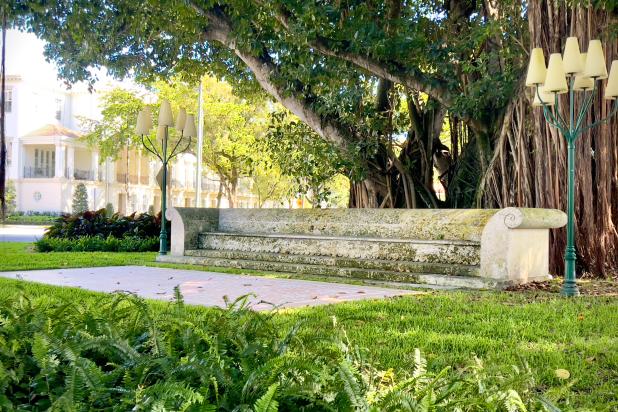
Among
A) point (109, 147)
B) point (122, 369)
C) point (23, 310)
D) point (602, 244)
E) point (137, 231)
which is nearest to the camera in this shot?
point (122, 369)

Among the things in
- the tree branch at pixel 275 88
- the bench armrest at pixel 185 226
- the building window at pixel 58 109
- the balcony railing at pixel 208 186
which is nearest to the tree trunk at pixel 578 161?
the tree branch at pixel 275 88

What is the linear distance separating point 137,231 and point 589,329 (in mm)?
11040

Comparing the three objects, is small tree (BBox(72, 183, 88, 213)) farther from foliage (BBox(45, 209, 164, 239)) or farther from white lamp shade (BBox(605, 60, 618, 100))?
white lamp shade (BBox(605, 60, 618, 100))

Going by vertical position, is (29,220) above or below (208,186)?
below

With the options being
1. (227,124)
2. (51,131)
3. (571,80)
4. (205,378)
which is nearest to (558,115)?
(571,80)

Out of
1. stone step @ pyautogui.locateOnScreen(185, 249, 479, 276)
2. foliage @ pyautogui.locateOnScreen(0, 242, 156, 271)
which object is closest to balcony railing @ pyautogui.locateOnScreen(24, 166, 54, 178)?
foliage @ pyautogui.locateOnScreen(0, 242, 156, 271)

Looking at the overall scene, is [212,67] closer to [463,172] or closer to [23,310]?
[463,172]

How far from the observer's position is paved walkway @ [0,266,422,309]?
563 cm

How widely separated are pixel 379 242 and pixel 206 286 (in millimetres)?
A: 2343

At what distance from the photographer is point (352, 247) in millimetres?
8102

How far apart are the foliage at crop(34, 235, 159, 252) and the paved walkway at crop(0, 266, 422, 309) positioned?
429 centimetres

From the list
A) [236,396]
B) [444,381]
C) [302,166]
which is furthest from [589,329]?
[302,166]

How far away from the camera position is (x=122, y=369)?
1.61m

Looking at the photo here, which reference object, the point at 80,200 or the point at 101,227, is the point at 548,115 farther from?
the point at 80,200
